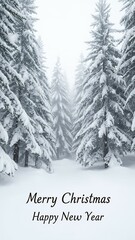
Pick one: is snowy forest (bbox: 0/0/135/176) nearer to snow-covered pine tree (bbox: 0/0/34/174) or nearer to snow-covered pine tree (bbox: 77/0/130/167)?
snow-covered pine tree (bbox: 77/0/130/167)

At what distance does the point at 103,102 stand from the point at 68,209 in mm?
10626

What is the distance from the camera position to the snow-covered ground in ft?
26.5

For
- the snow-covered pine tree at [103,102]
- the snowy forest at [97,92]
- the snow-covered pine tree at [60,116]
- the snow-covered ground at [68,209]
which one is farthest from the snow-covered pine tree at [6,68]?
the snow-covered pine tree at [60,116]

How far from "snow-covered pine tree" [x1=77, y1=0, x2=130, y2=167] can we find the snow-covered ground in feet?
11.6

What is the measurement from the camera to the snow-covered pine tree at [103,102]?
680 inches

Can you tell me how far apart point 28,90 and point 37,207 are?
991 centimetres

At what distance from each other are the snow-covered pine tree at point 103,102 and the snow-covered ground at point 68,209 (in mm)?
3550

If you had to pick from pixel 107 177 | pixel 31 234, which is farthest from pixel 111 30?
pixel 31 234

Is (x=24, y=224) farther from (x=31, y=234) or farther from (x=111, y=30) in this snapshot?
(x=111, y=30)

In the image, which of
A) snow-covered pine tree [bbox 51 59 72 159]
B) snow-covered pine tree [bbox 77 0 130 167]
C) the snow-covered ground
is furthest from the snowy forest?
snow-covered pine tree [bbox 51 59 72 159]

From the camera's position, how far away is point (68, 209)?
988 cm

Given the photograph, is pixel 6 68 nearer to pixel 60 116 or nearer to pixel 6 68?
pixel 6 68

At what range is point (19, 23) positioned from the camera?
689 inches

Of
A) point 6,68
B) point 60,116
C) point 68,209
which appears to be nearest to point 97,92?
point 6,68
